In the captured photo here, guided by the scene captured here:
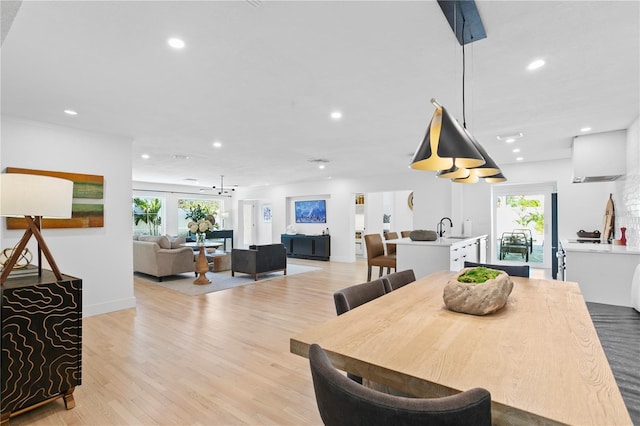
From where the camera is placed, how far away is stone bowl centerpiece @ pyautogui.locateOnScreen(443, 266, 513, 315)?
152 centimetres

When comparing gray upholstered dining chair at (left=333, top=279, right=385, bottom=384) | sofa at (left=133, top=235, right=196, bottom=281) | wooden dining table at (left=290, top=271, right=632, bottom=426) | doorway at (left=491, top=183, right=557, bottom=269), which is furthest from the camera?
doorway at (left=491, top=183, right=557, bottom=269)

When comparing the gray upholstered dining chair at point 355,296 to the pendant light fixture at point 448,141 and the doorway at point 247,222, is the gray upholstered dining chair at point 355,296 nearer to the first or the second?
the pendant light fixture at point 448,141

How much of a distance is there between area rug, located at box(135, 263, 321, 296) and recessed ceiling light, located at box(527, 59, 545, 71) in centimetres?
509

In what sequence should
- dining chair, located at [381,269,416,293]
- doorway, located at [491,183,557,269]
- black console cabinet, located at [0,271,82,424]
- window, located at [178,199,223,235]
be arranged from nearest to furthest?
black console cabinet, located at [0,271,82,424]
dining chair, located at [381,269,416,293]
doorway, located at [491,183,557,269]
window, located at [178,199,223,235]

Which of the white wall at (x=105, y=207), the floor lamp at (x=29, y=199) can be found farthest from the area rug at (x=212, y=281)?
the floor lamp at (x=29, y=199)

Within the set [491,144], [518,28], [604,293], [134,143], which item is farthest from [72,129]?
[604,293]

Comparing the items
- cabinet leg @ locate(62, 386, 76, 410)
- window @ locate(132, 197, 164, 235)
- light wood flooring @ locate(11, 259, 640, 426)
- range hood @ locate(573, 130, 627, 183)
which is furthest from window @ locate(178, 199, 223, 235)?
range hood @ locate(573, 130, 627, 183)

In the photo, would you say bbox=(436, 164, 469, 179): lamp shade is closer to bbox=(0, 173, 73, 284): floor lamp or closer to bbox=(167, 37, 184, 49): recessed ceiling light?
bbox=(167, 37, 184, 49): recessed ceiling light

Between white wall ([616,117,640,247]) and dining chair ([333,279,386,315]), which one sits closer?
dining chair ([333,279,386,315])

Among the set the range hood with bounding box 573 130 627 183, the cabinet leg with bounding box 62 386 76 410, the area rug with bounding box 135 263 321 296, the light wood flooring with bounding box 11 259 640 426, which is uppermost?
the range hood with bounding box 573 130 627 183

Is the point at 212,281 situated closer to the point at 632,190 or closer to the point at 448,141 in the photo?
the point at 448,141

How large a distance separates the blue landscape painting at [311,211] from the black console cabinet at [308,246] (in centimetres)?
70

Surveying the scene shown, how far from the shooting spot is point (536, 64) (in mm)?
2385

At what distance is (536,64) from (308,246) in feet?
25.7
